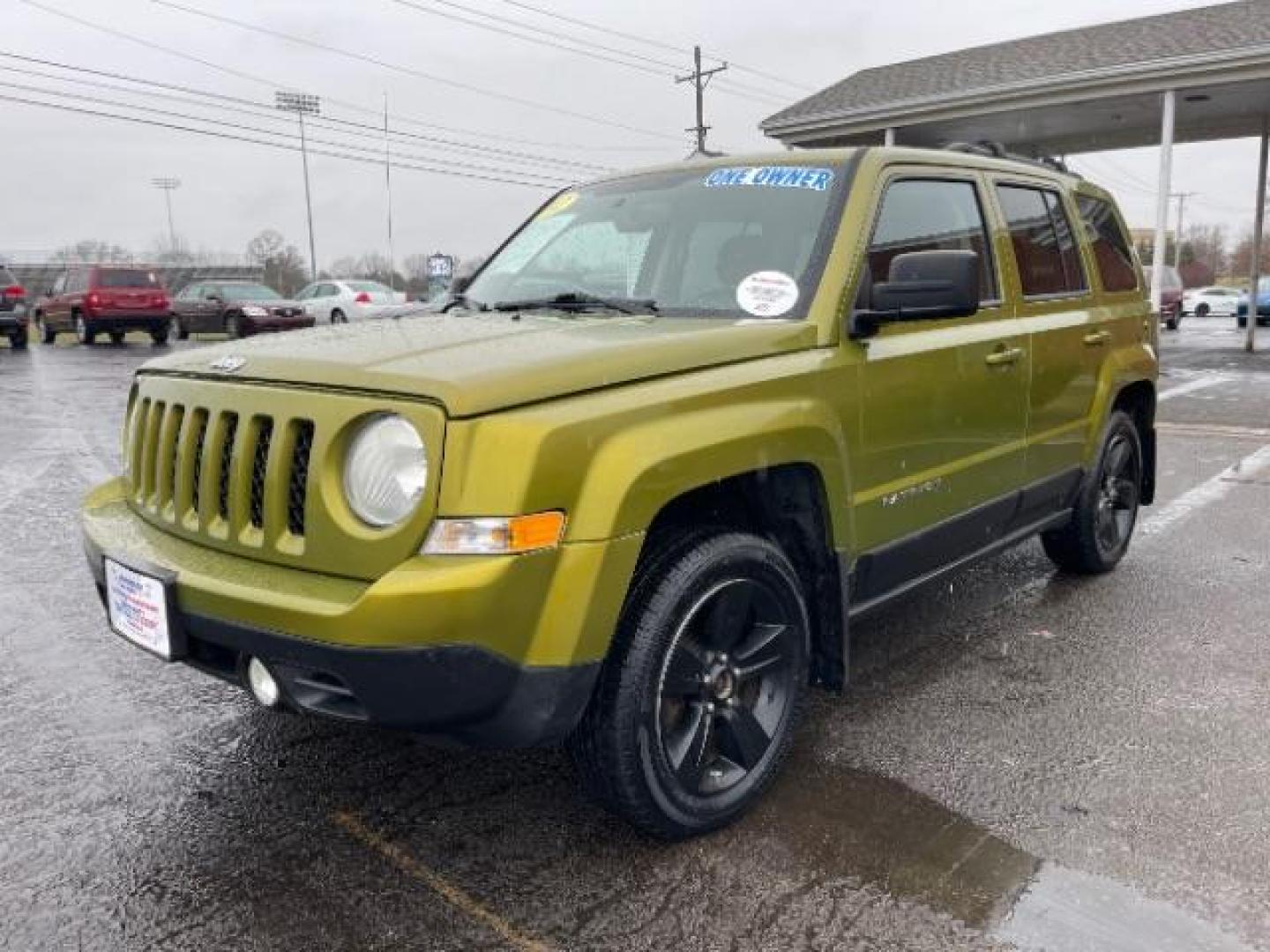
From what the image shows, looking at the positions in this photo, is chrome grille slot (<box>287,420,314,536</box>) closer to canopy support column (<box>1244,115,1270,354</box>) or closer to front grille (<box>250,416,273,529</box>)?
front grille (<box>250,416,273,529</box>)

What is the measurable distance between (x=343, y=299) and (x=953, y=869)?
24769 millimetres

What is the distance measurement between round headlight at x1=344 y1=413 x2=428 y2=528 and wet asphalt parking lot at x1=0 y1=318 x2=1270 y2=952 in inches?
37.3

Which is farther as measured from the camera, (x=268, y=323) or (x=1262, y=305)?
(x=1262, y=305)

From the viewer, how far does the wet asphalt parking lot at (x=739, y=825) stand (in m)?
2.44

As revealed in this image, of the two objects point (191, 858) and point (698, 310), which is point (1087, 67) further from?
point (191, 858)

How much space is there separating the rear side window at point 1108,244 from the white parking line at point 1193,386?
800cm

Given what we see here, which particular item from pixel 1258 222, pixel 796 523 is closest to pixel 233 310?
pixel 1258 222

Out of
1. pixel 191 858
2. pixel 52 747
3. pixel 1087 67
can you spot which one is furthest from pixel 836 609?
pixel 1087 67

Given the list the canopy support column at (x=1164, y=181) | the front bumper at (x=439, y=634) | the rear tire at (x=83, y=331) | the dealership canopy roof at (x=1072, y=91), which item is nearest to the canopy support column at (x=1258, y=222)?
the dealership canopy roof at (x=1072, y=91)

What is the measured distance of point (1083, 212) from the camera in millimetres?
4844

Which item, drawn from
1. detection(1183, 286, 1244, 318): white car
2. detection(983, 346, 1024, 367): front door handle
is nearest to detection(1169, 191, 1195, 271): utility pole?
detection(1183, 286, 1244, 318): white car

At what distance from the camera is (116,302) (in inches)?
932

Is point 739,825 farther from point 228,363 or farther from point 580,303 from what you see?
point 228,363

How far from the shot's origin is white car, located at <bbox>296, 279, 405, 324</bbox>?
25266 mm
